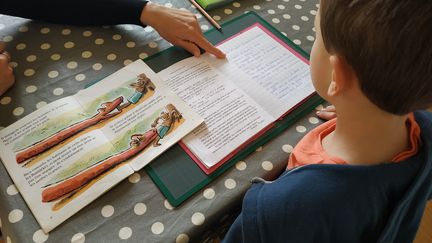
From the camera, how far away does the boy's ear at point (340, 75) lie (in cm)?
43

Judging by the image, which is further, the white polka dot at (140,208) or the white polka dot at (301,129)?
the white polka dot at (301,129)

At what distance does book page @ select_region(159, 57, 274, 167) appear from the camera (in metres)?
0.60

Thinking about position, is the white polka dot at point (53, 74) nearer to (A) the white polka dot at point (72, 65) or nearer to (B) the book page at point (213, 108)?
(A) the white polka dot at point (72, 65)

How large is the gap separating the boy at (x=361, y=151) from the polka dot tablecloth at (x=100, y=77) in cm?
7

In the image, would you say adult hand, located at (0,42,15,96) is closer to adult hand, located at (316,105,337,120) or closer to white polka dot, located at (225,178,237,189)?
white polka dot, located at (225,178,237,189)

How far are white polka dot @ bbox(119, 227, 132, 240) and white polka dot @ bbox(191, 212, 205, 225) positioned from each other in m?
0.10

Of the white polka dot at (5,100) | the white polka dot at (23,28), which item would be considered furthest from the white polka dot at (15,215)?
the white polka dot at (23,28)

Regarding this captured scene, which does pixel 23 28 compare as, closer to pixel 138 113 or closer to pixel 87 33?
pixel 87 33

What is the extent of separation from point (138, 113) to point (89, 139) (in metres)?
0.10

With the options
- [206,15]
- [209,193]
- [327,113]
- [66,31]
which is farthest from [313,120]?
[66,31]

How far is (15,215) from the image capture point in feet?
1.64

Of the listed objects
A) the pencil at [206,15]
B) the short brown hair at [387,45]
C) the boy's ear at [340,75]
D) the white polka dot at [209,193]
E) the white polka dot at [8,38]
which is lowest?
the white polka dot at [209,193]

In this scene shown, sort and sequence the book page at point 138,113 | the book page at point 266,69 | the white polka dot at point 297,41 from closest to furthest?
the book page at point 138,113 < the book page at point 266,69 < the white polka dot at point 297,41

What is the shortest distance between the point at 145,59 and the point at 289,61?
323mm
